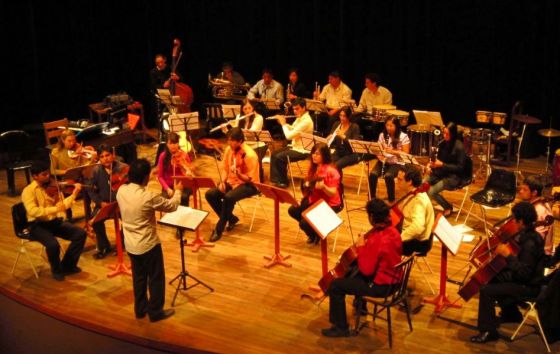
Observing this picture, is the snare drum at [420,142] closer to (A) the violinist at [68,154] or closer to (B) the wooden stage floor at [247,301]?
(B) the wooden stage floor at [247,301]

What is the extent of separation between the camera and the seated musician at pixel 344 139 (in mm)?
9023

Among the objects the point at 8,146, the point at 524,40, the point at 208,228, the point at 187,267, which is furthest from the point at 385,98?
the point at 8,146

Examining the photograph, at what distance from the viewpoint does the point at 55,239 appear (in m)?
6.88

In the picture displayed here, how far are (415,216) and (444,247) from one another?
0.42 m

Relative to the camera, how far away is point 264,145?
Answer: 9562 millimetres

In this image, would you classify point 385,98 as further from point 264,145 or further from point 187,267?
point 187,267

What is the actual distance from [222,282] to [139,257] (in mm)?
1218

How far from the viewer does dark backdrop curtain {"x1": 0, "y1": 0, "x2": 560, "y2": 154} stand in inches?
413

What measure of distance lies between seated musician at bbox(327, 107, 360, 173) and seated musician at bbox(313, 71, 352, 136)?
5.25 feet

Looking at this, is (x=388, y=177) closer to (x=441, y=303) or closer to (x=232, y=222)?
(x=232, y=222)

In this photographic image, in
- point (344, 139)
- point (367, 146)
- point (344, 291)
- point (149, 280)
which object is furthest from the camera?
point (344, 139)

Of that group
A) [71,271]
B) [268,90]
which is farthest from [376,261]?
[268,90]

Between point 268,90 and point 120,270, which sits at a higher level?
point 268,90

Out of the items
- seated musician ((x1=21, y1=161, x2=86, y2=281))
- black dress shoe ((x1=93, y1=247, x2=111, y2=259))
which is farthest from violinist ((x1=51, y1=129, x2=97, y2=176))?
seated musician ((x1=21, y1=161, x2=86, y2=281))
